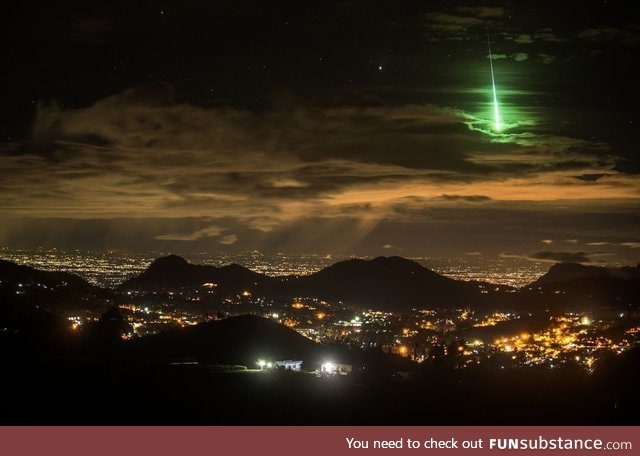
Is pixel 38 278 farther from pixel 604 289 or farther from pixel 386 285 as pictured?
pixel 604 289

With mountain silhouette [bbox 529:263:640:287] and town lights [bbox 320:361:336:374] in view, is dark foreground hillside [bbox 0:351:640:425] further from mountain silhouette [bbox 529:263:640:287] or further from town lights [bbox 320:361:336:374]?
mountain silhouette [bbox 529:263:640:287]

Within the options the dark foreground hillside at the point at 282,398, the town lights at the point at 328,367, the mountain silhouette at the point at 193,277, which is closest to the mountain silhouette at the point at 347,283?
the mountain silhouette at the point at 193,277

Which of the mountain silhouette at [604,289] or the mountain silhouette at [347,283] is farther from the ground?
the mountain silhouette at [347,283]

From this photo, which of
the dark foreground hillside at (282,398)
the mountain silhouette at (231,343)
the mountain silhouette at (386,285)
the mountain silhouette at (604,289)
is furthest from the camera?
the mountain silhouette at (386,285)

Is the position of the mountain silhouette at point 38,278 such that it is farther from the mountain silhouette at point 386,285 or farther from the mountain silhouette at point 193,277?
the mountain silhouette at point 386,285

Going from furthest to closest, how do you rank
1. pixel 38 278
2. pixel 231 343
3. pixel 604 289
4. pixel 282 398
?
pixel 604 289, pixel 38 278, pixel 231 343, pixel 282 398

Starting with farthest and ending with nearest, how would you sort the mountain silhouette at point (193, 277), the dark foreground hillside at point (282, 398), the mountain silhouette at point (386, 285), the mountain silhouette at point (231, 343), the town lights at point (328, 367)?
1. the mountain silhouette at point (386, 285)
2. the mountain silhouette at point (193, 277)
3. the mountain silhouette at point (231, 343)
4. the town lights at point (328, 367)
5. the dark foreground hillside at point (282, 398)

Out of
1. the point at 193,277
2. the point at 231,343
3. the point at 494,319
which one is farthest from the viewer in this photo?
the point at 193,277

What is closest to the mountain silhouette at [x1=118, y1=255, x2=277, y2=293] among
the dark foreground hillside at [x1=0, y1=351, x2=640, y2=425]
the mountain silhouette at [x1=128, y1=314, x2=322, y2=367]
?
the mountain silhouette at [x1=128, y1=314, x2=322, y2=367]

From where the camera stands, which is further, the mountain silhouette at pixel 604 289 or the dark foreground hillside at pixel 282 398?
the mountain silhouette at pixel 604 289

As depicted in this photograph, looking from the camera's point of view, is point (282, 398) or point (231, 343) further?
point (231, 343)

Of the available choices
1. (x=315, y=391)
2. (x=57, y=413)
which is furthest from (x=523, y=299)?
(x=57, y=413)

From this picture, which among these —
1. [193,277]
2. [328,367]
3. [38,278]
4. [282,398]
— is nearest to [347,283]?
[193,277]
